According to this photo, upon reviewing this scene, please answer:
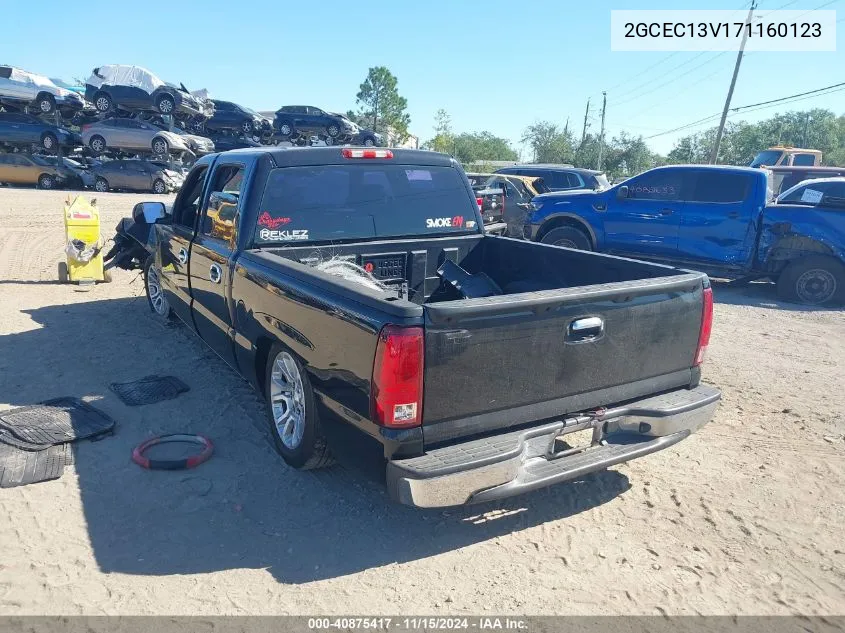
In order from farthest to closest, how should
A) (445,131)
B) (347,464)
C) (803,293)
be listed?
(445,131)
(803,293)
(347,464)

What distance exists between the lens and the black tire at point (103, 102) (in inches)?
1046

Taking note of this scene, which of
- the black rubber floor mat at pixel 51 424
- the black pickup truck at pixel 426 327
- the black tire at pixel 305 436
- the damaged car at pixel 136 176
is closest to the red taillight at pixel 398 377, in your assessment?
the black pickup truck at pixel 426 327

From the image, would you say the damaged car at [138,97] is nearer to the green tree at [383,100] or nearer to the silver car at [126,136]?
the silver car at [126,136]

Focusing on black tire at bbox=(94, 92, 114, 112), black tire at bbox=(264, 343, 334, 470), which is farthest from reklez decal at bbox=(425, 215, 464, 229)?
black tire at bbox=(94, 92, 114, 112)

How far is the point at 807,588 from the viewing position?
119 inches

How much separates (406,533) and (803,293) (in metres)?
8.42

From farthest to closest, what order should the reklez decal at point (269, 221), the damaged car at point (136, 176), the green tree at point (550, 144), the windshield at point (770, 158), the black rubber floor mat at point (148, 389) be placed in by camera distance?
the green tree at point (550, 144) < the damaged car at point (136, 176) < the windshield at point (770, 158) < the black rubber floor mat at point (148, 389) < the reklez decal at point (269, 221)

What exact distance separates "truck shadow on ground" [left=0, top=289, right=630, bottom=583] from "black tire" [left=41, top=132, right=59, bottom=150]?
22.5 m

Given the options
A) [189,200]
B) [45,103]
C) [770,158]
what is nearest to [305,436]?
[189,200]

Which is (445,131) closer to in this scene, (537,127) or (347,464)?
(537,127)

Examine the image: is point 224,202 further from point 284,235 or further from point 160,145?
point 160,145

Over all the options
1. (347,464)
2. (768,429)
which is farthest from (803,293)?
(347,464)

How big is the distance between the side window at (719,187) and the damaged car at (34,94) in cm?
2427

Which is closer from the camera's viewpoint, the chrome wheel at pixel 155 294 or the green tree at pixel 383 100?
the chrome wheel at pixel 155 294
